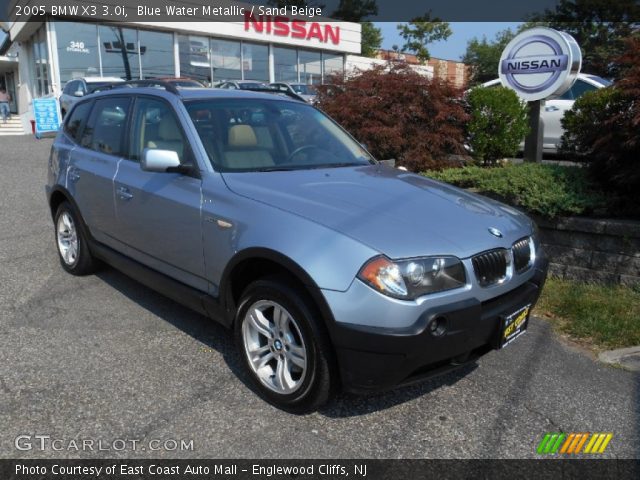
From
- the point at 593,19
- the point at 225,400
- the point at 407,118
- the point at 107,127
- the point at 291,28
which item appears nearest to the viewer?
the point at 225,400

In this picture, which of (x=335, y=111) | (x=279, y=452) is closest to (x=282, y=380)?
(x=279, y=452)

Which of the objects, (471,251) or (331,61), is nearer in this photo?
(471,251)

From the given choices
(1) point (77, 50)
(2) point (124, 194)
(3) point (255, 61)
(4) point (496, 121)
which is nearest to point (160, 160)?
(2) point (124, 194)

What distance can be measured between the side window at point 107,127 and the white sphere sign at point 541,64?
16.2 ft

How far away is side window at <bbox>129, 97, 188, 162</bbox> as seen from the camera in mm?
3768

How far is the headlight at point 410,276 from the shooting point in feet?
8.39

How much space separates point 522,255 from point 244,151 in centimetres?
189

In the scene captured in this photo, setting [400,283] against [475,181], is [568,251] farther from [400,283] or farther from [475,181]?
[400,283]

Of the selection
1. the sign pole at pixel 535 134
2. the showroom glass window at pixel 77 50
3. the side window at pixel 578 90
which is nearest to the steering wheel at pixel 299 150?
the sign pole at pixel 535 134

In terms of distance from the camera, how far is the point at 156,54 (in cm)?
2183

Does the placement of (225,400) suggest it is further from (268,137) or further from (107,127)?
(107,127)

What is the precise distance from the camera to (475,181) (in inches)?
237

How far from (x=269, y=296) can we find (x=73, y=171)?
294cm

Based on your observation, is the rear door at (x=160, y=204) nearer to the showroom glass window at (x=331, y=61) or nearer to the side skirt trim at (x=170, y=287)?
the side skirt trim at (x=170, y=287)
